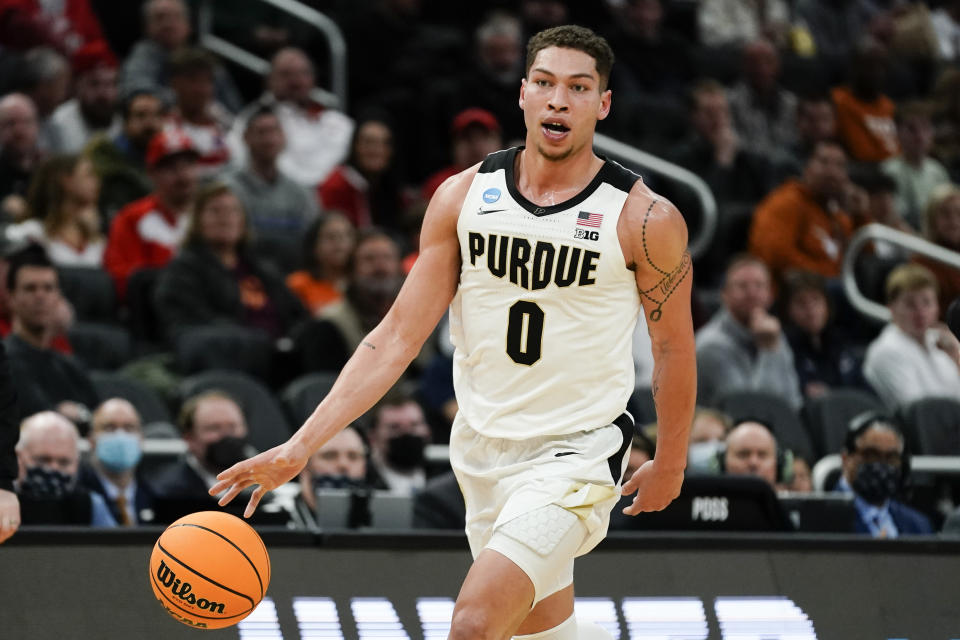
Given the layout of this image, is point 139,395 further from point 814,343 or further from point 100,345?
point 814,343

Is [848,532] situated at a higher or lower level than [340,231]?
lower

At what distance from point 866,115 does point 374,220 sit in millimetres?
5099

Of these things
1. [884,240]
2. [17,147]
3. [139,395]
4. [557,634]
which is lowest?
[139,395]

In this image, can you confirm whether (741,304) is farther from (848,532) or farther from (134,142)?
(134,142)

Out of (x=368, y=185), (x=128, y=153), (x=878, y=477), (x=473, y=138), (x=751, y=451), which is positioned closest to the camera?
(x=878, y=477)

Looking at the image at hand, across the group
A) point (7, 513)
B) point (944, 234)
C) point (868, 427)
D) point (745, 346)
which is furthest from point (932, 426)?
point (7, 513)

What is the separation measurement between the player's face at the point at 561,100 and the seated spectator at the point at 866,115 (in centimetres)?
1004

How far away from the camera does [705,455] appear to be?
834cm

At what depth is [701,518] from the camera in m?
6.87

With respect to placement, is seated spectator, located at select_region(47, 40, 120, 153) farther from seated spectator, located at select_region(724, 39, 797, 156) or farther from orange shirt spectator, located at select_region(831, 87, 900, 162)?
orange shirt spectator, located at select_region(831, 87, 900, 162)

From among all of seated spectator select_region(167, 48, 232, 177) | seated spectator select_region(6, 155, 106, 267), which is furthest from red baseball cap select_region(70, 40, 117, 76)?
seated spectator select_region(6, 155, 106, 267)

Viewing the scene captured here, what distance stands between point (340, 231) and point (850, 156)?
605 cm

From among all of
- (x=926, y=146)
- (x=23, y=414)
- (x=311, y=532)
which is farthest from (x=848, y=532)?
(x=926, y=146)

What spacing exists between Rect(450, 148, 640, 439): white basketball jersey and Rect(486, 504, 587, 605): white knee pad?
30cm
